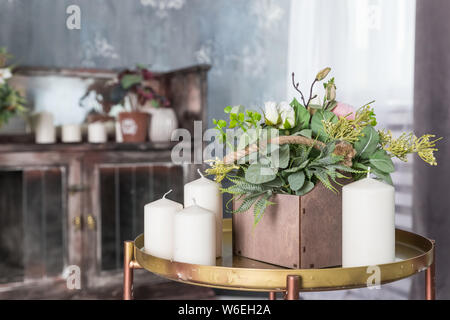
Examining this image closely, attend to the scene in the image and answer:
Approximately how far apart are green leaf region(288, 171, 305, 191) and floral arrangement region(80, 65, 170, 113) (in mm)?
1844

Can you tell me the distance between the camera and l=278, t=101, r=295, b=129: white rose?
102cm

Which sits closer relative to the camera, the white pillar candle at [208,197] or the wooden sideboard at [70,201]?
the white pillar candle at [208,197]

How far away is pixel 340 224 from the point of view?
99 cm

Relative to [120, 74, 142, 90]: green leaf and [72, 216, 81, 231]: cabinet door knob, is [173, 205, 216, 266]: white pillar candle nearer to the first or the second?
[72, 216, 81, 231]: cabinet door knob

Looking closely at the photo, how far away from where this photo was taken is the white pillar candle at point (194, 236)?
0.92 metres

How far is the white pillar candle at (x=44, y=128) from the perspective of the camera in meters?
2.55

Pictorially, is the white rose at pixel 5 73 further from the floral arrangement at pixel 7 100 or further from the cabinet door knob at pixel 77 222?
the cabinet door knob at pixel 77 222

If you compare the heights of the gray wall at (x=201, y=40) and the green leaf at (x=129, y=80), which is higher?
the gray wall at (x=201, y=40)

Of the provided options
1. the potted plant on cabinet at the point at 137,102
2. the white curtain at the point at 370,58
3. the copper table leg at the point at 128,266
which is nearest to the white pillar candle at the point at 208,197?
the copper table leg at the point at 128,266

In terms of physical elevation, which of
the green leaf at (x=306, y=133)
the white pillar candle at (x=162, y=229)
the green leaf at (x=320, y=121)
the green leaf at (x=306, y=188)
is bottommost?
the white pillar candle at (x=162, y=229)

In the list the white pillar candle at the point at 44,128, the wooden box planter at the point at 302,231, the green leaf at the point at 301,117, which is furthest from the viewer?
the white pillar candle at the point at 44,128

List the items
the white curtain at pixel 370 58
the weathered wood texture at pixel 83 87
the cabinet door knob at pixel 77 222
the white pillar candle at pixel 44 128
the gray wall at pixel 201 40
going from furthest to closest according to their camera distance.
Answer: the gray wall at pixel 201 40 < the weathered wood texture at pixel 83 87 < the white pillar candle at pixel 44 128 < the cabinet door knob at pixel 77 222 < the white curtain at pixel 370 58

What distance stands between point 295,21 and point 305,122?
174 cm

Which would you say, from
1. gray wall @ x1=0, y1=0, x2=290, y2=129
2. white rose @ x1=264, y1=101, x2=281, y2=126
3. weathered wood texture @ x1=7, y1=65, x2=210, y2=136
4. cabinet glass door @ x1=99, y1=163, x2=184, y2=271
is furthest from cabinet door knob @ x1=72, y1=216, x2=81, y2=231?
white rose @ x1=264, y1=101, x2=281, y2=126
